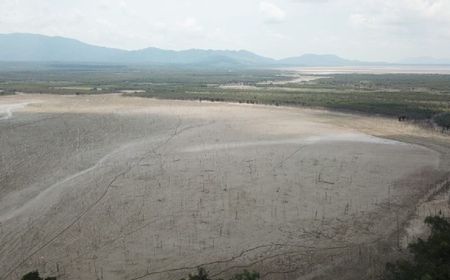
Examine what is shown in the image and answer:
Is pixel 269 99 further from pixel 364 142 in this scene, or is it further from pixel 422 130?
pixel 364 142

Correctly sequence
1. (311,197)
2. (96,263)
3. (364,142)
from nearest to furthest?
(96,263) → (311,197) → (364,142)

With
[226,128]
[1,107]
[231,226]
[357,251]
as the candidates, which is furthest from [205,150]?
[1,107]

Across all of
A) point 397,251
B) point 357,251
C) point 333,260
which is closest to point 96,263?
point 333,260

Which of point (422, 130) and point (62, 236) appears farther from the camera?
point (422, 130)

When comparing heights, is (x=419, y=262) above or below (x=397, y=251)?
above

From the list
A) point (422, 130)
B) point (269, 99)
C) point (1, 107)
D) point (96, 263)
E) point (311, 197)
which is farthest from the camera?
point (269, 99)

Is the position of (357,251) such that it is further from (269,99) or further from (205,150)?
(269,99)
